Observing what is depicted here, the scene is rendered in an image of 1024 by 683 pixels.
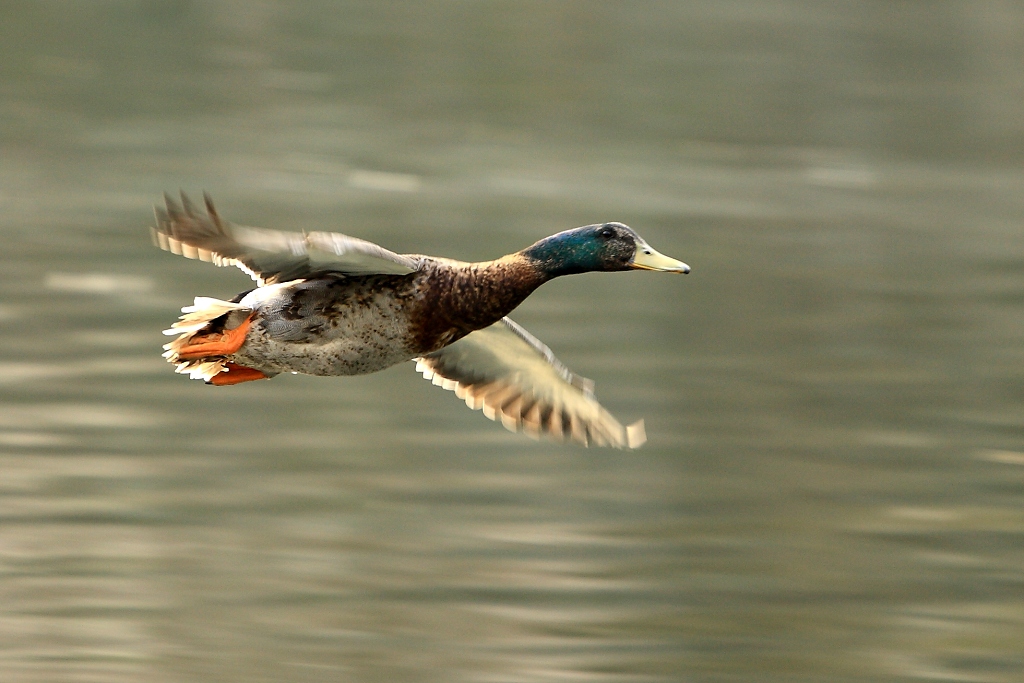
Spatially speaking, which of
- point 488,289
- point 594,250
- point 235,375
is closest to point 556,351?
point 594,250

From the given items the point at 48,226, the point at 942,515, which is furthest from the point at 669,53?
the point at 942,515

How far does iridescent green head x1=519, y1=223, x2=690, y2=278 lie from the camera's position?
759 centimetres

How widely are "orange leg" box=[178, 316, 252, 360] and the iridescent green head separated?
1262 millimetres

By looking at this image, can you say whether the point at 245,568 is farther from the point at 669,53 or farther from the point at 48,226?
the point at 669,53

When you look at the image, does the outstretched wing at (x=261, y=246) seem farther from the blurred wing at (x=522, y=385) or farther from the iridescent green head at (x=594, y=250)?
the blurred wing at (x=522, y=385)

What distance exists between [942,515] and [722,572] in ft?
7.34

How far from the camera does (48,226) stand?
21.0 metres

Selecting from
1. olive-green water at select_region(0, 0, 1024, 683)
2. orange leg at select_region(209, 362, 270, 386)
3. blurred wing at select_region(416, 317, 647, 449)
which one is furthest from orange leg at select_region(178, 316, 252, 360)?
olive-green water at select_region(0, 0, 1024, 683)

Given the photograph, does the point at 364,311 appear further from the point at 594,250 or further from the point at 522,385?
the point at 522,385

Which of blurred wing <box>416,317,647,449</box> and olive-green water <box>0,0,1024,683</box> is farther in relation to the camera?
olive-green water <box>0,0,1024,683</box>

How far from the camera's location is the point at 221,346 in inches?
291

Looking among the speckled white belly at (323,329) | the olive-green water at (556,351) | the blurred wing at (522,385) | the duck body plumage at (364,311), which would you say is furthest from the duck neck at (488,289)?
the olive-green water at (556,351)

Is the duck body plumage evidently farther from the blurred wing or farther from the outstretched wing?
the blurred wing

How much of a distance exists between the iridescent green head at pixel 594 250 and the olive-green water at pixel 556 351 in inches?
118
